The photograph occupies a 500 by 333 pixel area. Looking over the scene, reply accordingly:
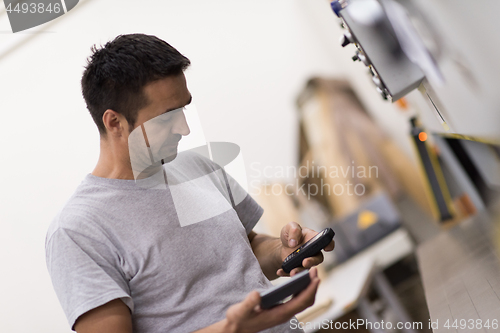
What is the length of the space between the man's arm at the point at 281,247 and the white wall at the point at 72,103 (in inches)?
15.9

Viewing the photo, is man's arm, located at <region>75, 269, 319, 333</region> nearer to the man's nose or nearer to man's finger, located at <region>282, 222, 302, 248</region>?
man's finger, located at <region>282, 222, 302, 248</region>

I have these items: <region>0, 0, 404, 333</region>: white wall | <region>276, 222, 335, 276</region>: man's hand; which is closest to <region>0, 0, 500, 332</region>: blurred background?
<region>0, 0, 404, 333</region>: white wall

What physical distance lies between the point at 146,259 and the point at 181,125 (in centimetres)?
27

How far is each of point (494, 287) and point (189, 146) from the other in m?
0.70

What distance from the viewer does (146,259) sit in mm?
737

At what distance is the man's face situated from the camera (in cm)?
79

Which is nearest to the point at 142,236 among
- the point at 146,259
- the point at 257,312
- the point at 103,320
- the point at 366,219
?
the point at 146,259

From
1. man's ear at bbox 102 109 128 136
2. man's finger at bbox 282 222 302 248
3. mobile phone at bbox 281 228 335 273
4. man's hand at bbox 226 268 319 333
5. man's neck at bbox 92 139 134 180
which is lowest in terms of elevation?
man's hand at bbox 226 268 319 333

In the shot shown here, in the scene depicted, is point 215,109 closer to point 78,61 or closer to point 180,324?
point 78,61

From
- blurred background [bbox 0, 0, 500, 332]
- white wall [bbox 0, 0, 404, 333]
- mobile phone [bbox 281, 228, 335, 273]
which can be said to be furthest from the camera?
white wall [bbox 0, 0, 404, 333]

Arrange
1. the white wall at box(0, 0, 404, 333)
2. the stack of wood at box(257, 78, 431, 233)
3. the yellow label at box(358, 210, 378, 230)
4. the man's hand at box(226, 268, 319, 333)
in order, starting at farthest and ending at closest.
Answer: the stack of wood at box(257, 78, 431, 233) < the yellow label at box(358, 210, 378, 230) < the white wall at box(0, 0, 404, 333) < the man's hand at box(226, 268, 319, 333)

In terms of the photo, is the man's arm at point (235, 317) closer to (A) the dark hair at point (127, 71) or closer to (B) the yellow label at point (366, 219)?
(A) the dark hair at point (127, 71)

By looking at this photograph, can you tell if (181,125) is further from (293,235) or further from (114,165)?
(293,235)

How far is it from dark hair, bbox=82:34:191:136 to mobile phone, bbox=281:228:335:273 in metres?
0.41
